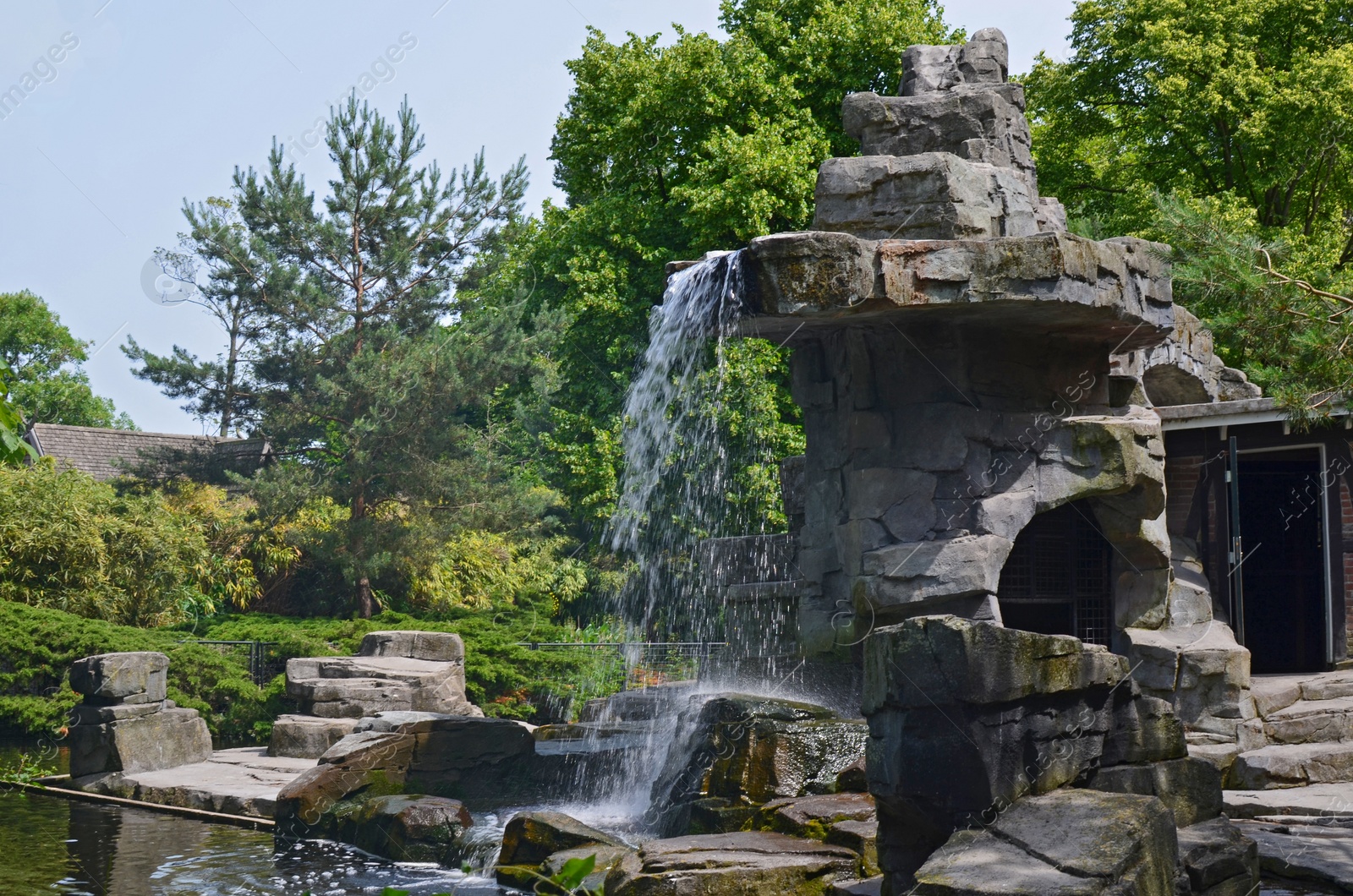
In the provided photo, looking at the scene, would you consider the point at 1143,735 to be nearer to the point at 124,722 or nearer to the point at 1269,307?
the point at 1269,307

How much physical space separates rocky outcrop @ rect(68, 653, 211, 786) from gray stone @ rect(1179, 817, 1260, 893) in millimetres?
10409

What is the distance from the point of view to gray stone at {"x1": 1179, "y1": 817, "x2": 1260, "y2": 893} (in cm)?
525

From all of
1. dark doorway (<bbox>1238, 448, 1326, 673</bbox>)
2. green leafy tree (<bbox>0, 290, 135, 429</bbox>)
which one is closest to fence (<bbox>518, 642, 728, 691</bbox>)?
dark doorway (<bbox>1238, 448, 1326, 673</bbox>)

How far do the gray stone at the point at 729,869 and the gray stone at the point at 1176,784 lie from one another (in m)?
1.50

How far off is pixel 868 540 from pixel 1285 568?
722 cm

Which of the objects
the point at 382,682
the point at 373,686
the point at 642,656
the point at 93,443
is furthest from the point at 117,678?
A: the point at 93,443

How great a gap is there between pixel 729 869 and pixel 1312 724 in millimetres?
5772

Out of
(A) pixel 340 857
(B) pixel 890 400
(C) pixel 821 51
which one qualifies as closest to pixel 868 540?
(B) pixel 890 400

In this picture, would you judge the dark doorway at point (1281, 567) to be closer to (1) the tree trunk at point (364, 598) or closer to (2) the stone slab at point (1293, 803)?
(2) the stone slab at point (1293, 803)

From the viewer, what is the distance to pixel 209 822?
1068cm

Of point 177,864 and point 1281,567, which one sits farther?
point 1281,567

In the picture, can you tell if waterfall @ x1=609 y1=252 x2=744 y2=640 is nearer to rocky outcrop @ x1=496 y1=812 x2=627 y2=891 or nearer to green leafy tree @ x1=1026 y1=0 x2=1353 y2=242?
green leafy tree @ x1=1026 y1=0 x2=1353 y2=242

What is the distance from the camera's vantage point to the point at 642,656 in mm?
19844

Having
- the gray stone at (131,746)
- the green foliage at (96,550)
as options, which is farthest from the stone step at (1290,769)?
the green foliage at (96,550)
